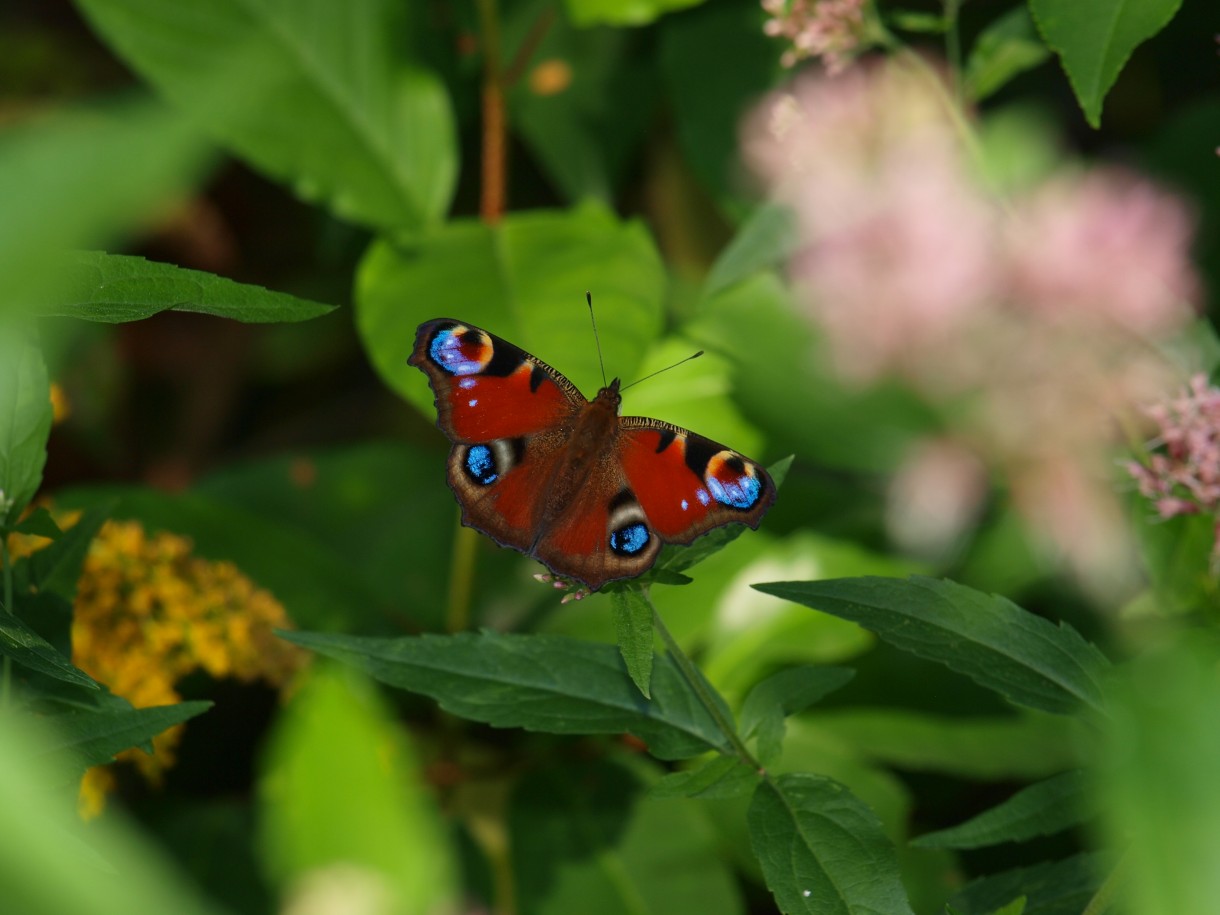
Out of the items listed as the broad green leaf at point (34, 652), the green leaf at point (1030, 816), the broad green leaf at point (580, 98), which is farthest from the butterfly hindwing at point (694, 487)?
the broad green leaf at point (580, 98)

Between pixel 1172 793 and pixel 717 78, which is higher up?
pixel 1172 793

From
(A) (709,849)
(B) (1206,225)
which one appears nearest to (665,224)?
(B) (1206,225)

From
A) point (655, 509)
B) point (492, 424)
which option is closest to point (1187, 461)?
point (655, 509)

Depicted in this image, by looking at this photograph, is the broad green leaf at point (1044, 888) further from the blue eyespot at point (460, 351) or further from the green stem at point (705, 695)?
the blue eyespot at point (460, 351)

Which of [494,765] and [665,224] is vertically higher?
[665,224]

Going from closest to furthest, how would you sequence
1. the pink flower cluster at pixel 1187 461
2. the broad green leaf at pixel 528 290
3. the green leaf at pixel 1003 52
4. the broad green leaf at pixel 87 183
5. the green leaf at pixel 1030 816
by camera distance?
the broad green leaf at pixel 87 183
the green leaf at pixel 1030 816
the pink flower cluster at pixel 1187 461
the green leaf at pixel 1003 52
the broad green leaf at pixel 528 290

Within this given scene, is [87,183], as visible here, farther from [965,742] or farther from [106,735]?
[965,742]

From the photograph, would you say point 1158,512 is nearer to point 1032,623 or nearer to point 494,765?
point 1032,623
